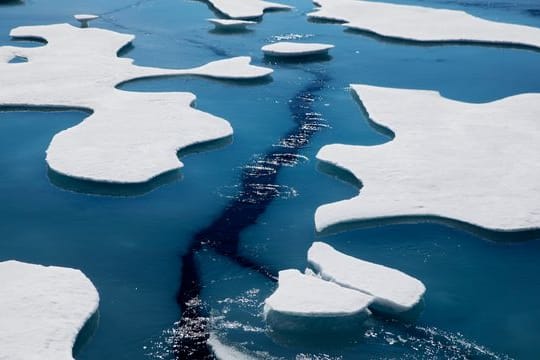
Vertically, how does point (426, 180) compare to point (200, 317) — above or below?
above

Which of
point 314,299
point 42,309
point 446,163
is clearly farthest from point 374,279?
point 446,163

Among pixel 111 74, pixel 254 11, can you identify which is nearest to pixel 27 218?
pixel 111 74

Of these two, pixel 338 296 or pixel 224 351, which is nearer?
pixel 224 351

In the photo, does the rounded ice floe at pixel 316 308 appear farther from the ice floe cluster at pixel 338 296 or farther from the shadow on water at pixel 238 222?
the shadow on water at pixel 238 222

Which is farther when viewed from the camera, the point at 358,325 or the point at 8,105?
the point at 8,105

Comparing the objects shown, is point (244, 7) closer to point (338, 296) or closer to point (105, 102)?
point (105, 102)

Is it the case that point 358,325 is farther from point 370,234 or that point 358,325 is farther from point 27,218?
point 27,218
